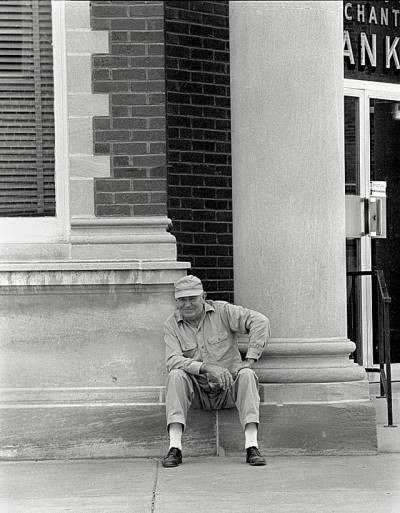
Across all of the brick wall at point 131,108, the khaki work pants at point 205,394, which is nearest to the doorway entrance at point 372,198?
the khaki work pants at point 205,394

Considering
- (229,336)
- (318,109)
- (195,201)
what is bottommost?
(229,336)

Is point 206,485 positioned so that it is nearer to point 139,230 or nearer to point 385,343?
point 139,230

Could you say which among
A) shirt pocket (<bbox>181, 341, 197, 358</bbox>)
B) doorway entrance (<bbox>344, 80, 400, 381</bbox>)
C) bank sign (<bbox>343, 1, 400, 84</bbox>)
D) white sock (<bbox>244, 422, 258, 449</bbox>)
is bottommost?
white sock (<bbox>244, 422, 258, 449</bbox>)

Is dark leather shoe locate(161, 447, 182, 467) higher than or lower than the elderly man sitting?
lower

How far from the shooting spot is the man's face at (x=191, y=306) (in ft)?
25.2

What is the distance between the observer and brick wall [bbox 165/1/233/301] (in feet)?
31.6

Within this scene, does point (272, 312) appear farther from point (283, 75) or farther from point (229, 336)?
point (283, 75)

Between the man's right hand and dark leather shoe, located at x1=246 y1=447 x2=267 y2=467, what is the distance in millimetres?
440

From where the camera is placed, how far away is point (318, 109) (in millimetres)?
8109

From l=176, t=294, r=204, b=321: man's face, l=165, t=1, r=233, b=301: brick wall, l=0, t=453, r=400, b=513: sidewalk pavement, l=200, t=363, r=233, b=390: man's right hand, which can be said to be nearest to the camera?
l=0, t=453, r=400, b=513: sidewalk pavement

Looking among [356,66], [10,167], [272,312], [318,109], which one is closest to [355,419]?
[272,312]

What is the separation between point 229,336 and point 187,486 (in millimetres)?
1342

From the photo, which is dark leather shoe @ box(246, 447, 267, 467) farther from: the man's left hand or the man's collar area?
the man's collar area

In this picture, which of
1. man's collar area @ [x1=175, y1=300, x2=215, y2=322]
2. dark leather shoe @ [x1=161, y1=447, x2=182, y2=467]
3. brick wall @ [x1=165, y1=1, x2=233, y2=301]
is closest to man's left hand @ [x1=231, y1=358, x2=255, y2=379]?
man's collar area @ [x1=175, y1=300, x2=215, y2=322]
